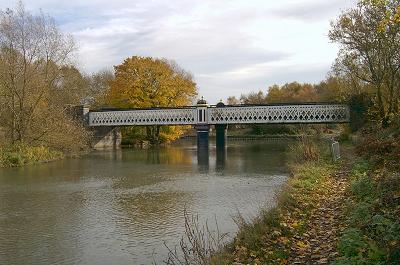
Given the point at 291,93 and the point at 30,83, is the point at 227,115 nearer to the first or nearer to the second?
the point at 30,83

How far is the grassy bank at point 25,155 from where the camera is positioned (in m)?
28.2

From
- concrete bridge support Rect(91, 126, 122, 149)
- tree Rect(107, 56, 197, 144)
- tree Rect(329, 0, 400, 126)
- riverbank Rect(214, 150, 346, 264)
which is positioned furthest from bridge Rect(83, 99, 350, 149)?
riverbank Rect(214, 150, 346, 264)

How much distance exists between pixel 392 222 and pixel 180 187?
39.3 ft

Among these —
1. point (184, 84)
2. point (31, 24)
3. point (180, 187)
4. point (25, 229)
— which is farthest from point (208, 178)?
point (184, 84)

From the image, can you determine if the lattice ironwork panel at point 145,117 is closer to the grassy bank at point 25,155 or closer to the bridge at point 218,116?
the bridge at point 218,116

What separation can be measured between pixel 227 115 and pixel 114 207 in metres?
32.1

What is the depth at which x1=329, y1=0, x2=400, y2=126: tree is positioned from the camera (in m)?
27.2

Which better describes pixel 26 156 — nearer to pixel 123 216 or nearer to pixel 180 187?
pixel 180 187

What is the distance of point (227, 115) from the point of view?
45.8m

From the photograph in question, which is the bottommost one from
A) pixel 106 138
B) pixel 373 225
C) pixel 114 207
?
pixel 114 207

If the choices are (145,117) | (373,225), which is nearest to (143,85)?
(145,117)

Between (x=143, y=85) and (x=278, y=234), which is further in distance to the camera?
(x=143, y=85)

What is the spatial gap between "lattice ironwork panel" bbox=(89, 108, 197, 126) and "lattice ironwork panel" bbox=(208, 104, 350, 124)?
2391 millimetres

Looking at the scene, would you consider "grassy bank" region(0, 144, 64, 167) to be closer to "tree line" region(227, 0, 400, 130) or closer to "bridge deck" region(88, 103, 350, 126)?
"bridge deck" region(88, 103, 350, 126)
